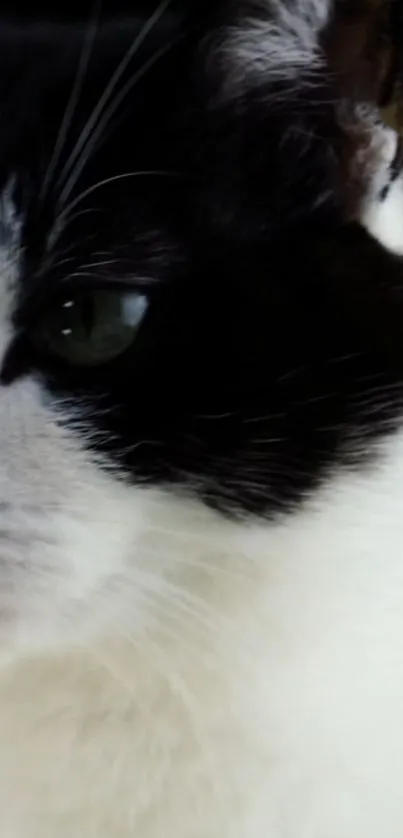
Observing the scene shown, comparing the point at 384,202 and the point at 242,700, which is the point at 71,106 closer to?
the point at 384,202

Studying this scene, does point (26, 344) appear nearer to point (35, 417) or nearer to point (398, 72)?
point (35, 417)

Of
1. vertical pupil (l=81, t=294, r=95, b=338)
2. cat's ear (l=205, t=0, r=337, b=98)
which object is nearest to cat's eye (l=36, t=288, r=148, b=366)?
vertical pupil (l=81, t=294, r=95, b=338)

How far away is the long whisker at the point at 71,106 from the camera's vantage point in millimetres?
652

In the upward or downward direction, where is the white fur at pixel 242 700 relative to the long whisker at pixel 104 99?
downward

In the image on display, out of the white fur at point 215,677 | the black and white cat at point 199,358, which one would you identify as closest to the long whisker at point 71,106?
the black and white cat at point 199,358

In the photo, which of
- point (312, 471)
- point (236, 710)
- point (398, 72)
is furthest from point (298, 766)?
point (398, 72)

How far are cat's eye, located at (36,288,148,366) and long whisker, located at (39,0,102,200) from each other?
0.21 feet

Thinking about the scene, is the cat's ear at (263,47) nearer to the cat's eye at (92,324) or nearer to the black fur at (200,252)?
the black fur at (200,252)

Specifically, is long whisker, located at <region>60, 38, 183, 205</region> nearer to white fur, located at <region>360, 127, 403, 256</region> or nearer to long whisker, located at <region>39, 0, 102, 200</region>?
long whisker, located at <region>39, 0, 102, 200</region>

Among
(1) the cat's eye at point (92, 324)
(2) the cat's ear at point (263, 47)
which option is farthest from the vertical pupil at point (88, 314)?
(2) the cat's ear at point (263, 47)

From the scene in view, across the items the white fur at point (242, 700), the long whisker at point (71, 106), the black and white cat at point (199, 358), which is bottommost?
the white fur at point (242, 700)

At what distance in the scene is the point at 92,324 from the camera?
0.65 metres

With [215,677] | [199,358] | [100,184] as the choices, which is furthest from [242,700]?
[100,184]

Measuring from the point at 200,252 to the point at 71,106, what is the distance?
4.3 inches
